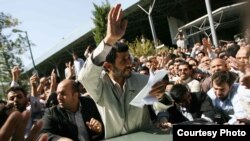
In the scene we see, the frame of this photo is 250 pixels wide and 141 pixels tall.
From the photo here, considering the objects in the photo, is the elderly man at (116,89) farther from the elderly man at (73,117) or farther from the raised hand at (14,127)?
the raised hand at (14,127)

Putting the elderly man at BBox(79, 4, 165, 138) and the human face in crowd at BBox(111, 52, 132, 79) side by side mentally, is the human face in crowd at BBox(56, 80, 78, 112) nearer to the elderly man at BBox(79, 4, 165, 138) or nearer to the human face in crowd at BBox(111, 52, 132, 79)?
Answer: the elderly man at BBox(79, 4, 165, 138)

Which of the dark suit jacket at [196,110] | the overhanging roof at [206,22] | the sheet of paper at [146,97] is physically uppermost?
the overhanging roof at [206,22]

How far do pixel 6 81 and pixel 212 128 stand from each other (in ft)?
81.3

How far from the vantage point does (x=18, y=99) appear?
445 cm

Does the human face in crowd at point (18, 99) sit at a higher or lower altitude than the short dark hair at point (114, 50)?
lower

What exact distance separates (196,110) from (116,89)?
1468mm

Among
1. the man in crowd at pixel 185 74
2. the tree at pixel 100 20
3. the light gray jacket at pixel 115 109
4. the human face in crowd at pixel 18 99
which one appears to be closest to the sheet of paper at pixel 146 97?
the light gray jacket at pixel 115 109

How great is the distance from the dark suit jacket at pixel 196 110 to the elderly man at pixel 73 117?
526 mm

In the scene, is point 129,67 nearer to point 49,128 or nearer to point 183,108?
point 49,128

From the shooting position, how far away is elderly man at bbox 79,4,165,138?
8.32ft

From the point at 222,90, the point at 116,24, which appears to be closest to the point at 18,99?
the point at 222,90

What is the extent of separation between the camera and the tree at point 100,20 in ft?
80.0

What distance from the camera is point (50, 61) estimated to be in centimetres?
3681

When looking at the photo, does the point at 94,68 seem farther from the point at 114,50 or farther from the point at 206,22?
→ the point at 206,22
